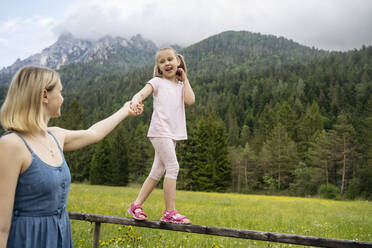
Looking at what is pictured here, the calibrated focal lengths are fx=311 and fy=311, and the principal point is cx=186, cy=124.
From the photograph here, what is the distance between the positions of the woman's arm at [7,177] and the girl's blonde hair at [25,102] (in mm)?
123

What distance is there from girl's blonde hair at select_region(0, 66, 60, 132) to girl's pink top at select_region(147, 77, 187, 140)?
2143mm

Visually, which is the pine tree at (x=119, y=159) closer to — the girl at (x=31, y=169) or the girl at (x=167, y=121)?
the girl at (x=167, y=121)

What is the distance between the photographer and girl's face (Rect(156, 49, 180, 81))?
4262 mm

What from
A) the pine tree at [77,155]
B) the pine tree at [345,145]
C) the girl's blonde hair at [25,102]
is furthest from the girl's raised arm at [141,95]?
the pine tree at [77,155]

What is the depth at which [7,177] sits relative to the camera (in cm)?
184

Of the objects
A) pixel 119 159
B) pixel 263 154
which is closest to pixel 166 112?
pixel 119 159

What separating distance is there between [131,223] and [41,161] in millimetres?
2329

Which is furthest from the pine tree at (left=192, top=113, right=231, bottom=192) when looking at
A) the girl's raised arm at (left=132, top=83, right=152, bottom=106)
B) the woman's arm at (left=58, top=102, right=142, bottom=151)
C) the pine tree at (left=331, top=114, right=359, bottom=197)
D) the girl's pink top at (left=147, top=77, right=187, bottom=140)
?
the woman's arm at (left=58, top=102, right=142, bottom=151)

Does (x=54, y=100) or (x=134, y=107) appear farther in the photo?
(x=134, y=107)

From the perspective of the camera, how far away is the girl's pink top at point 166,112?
163 inches

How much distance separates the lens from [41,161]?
2.04 meters

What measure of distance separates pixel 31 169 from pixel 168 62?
2.67 metres

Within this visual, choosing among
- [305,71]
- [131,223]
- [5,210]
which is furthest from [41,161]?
[305,71]

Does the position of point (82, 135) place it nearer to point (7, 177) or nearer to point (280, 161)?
point (7, 177)
